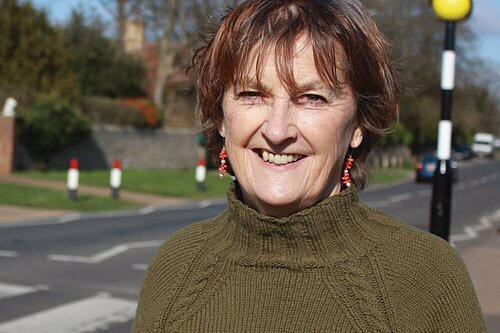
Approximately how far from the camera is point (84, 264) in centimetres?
1094

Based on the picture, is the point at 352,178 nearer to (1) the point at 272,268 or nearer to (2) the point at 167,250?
(1) the point at 272,268

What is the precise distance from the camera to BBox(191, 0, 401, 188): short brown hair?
2.03 meters

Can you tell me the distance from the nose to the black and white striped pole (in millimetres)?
6510

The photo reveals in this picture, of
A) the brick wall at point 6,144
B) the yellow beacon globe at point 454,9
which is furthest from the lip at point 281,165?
the brick wall at point 6,144

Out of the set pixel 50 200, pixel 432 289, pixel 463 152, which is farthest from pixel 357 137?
pixel 463 152

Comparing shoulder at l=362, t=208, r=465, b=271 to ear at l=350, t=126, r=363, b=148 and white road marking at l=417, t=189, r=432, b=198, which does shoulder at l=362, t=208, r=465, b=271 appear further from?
white road marking at l=417, t=189, r=432, b=198

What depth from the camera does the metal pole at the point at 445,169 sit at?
27.9ft

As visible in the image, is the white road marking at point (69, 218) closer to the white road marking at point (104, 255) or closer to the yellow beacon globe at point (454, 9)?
the white road marking at point (104, 255)

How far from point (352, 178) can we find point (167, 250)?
20.2 inches

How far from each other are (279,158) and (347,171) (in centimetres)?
23

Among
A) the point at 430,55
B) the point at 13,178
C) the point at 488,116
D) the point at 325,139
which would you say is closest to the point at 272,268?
the point at 325,139

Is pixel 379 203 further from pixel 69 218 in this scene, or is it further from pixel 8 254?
pixel 8 254

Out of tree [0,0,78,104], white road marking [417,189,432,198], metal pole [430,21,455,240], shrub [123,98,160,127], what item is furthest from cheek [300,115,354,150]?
shrub [123,98,160,127]

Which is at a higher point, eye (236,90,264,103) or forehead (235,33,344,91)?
forehead (235,33,344,91)
